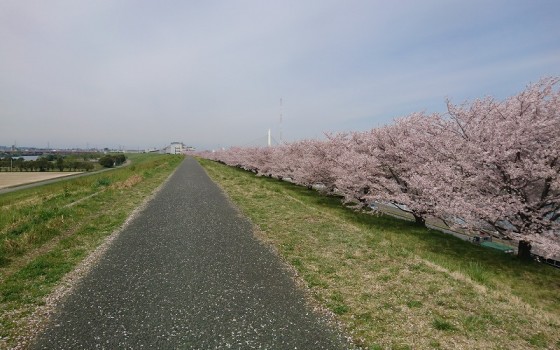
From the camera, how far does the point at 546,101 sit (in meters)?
11.8

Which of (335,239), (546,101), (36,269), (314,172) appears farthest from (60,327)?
Answer: (314,172)

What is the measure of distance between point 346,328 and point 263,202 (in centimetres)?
1530

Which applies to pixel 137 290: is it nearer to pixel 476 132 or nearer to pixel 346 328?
pixel 346 328

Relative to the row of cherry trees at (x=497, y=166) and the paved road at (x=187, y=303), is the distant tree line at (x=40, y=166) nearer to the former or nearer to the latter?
the paved road at (x=187, y=303)

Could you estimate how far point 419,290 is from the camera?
771 centimetres

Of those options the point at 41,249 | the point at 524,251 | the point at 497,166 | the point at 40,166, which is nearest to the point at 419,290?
the point at 497,166

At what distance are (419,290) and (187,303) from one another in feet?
18.8

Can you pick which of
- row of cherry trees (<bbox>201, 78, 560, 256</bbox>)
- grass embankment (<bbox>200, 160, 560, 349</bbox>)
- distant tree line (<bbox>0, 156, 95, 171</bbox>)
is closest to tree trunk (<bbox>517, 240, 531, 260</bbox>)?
grass embankment (<bbox>200, 160, 560, 349</bbox>)

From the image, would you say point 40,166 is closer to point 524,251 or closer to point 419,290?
point 419,290

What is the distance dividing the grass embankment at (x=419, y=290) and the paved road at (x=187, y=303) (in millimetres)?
870

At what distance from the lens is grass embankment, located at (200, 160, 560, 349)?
5.82m

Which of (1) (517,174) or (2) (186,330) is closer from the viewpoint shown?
(2) (186,330)

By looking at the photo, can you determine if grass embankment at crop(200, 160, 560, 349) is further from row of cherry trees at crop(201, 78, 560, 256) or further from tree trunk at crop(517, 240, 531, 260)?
row of cherry trees at crop(201, 78, 560, 256)

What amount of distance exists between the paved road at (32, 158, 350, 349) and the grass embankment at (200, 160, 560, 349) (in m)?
0.87
